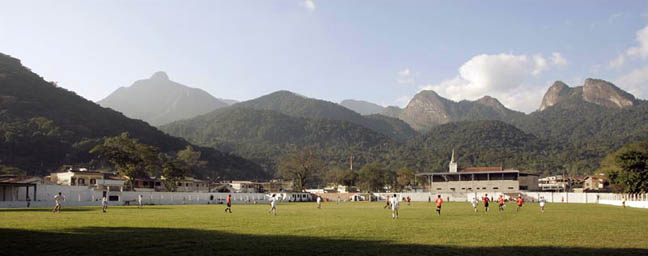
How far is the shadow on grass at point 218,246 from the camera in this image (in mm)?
13539

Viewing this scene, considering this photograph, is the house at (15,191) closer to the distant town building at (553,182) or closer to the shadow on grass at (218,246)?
the shadow on grass at (218,246)

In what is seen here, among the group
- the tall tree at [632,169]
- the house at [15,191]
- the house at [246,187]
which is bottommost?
the house at [246,187]

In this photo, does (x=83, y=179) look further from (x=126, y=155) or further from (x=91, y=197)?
(x=91, y=197)

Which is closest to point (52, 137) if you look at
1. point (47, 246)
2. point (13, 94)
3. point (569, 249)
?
point (13, 94)

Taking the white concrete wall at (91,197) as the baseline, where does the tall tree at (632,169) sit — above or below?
above

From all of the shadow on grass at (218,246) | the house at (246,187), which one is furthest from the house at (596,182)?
the shadow on grass at (218,246)

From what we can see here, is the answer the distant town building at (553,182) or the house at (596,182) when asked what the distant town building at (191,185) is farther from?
the house at (596,182)

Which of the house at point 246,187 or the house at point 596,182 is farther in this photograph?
the house at point 596,182

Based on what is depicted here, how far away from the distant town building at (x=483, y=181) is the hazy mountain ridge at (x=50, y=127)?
215ft

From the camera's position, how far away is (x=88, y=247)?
1413cm

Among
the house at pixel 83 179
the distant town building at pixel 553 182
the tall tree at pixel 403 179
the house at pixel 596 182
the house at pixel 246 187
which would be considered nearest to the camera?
the house at pixel 83 179

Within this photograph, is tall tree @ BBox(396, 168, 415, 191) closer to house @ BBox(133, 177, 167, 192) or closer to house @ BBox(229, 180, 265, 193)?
house @ BBox(229, 180, 265, 193)

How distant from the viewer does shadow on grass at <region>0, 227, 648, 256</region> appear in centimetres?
1354

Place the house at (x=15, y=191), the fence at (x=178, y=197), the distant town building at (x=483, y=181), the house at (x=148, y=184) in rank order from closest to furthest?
the house at (x=15, y=191) → the fence at (x=178, y=197) → the house at (x=148, y=184) → the distant town building at (x=483, y=181)
